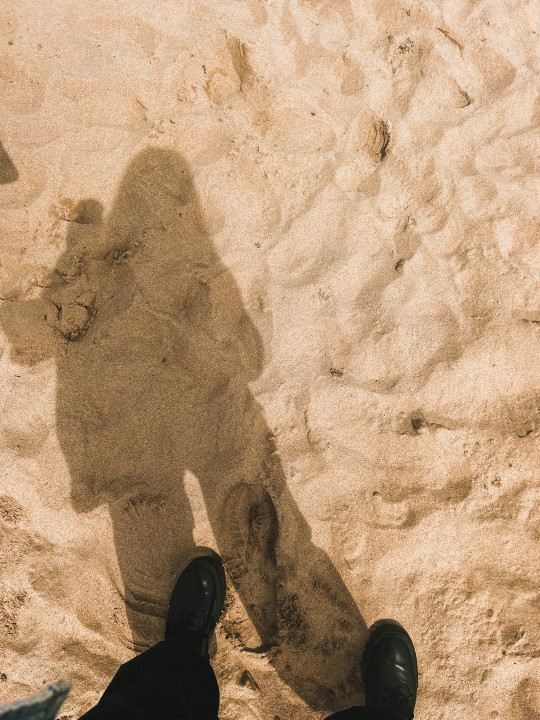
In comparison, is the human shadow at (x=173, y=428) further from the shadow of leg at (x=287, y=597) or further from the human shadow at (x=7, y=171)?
the human shadow at (x=7, y=171)

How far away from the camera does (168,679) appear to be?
1425 millimetres

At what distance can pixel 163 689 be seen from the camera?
138 centimetres

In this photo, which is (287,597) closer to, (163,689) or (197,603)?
(197,603)

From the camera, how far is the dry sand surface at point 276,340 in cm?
162

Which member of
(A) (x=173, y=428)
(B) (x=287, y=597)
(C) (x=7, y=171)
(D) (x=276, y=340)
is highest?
(C) (x=7, y=171)

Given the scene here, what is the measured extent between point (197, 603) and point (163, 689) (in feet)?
0.95

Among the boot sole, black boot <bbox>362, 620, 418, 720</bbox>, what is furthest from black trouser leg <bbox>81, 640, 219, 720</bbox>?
black boot <bbox>362, 620, 418, 720</bbox>

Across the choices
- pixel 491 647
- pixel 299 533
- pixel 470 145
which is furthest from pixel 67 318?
pixel 491 647

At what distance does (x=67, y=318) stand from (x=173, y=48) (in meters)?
1.53

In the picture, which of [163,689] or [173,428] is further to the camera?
[173,428]

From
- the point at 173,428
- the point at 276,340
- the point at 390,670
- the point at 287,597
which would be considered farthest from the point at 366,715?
the point at 276,340

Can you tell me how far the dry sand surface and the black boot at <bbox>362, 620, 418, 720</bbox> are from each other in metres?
0.06

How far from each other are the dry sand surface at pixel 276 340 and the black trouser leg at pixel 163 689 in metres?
0.19

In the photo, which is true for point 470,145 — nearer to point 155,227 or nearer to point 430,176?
point 430,176
